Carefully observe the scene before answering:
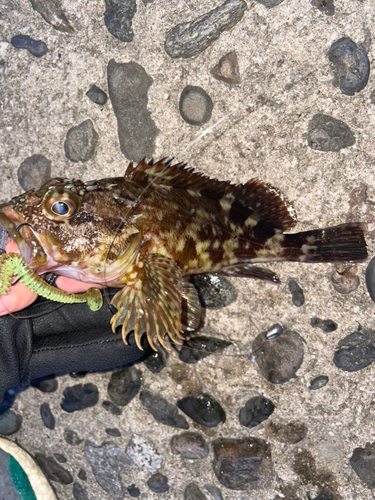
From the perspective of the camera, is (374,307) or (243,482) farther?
(243,482)

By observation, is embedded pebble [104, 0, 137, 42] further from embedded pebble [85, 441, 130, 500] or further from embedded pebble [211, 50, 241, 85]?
embedded pebble [85, 441, 130, 500]

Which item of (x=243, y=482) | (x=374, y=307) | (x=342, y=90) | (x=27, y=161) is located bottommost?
(x=243, y=482)

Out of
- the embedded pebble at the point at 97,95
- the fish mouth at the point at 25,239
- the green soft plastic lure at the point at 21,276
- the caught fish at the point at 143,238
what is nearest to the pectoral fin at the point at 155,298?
the caught fish at the point at 143,238

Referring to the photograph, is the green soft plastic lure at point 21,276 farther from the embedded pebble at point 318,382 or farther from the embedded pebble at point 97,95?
the embedded pebble at point 318,382

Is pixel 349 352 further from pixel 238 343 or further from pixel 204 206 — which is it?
pixel 204 206

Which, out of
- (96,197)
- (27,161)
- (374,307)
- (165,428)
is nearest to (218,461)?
(165,428)

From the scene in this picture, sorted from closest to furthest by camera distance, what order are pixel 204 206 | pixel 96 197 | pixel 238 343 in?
pixel 96 197
pixel 204 206
pixel 238 343

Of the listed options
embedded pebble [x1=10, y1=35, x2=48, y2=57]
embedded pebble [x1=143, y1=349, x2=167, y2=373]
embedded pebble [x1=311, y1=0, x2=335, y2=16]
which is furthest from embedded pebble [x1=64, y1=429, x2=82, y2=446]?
embedded pebble [x1=311, y1=0, x2=335, y2=16]

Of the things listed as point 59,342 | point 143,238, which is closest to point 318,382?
point 143,238
